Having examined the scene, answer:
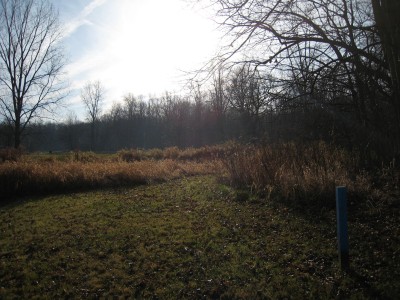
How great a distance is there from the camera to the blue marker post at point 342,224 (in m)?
4.44

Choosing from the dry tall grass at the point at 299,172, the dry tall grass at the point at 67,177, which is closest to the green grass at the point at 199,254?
the dry tall grass at the point at 299,172

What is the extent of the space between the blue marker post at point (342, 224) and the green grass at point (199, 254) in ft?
0.48

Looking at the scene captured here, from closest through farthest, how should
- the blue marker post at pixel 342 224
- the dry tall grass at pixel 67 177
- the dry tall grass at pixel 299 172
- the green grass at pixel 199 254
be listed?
the green grass at pixel 199 254
the blue marker post at pixel 342 224
the dry tall grass at pixel 299 172
the dry tall grass at pixel 67 177

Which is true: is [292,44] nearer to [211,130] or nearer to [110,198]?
[110,198]

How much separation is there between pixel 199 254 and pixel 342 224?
7.25 feet

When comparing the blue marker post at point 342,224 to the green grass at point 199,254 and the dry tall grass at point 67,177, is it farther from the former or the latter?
the dry tall grass at point 67,177

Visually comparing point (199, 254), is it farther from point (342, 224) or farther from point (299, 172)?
point (299, 172)

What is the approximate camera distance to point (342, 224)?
4496 mm

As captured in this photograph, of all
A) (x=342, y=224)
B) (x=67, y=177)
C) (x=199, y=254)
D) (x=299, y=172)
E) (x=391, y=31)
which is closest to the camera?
(x=342, y=224)

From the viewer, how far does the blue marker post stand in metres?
4.44

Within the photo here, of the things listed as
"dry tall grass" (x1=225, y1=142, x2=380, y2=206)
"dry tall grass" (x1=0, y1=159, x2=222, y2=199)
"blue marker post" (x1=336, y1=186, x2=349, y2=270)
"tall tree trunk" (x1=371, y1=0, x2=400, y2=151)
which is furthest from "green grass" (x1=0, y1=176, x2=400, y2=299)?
"dry tall grass" (x1=0, y1=159, x2=222, y2=199)

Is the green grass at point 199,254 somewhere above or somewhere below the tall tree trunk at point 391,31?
below

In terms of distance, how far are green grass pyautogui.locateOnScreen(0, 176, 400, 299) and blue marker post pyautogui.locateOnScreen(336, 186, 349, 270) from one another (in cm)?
15

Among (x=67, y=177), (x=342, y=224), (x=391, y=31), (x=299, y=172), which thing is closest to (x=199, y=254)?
(x=342, y=224)
